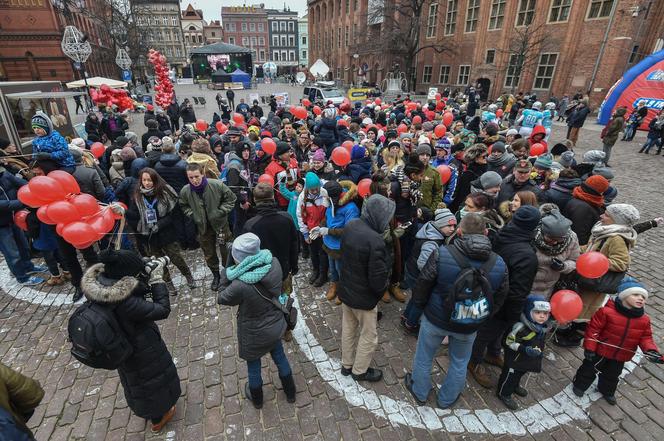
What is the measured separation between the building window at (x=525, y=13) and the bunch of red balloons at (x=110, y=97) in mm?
29016

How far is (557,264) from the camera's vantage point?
10.8 ft

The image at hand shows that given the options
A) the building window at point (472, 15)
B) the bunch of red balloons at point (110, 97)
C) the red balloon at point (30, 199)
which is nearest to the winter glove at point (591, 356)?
the red balloon at point (30, 199)

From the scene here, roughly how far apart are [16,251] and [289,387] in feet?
16.7

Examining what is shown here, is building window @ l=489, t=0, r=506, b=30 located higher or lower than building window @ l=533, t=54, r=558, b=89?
higher

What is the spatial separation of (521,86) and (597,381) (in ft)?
93.1

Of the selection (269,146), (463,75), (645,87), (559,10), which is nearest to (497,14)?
(559,10)

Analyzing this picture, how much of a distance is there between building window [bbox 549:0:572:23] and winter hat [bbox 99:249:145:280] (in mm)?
30312

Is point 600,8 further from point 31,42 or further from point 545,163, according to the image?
point 31,42

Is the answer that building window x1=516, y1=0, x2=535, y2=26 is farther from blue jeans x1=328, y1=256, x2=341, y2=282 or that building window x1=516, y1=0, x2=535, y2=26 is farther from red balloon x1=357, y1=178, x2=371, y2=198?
blue jeans x1=328, y1=256, x2=341, y2=282

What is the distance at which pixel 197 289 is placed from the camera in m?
5.22

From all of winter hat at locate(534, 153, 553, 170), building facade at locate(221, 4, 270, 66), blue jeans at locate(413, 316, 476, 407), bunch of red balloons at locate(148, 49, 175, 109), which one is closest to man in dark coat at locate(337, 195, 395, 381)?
blue jeans at locate(413, 316, 476, 407)

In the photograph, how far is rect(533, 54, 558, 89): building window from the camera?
77.8ft

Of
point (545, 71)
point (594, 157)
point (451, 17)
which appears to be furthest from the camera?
point (451, 17)

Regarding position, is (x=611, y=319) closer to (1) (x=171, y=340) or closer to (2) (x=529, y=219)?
(2) (x=529, y=219)
